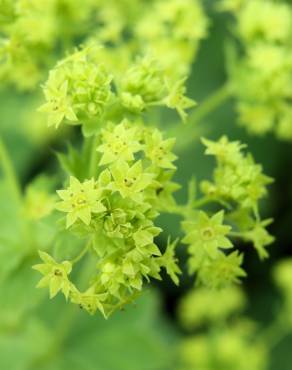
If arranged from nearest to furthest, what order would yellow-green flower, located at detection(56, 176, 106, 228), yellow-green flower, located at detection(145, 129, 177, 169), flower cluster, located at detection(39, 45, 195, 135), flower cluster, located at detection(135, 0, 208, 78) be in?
yellow-green flower, located at detection(56, 176, 106, 228) → yellow-green flower, located at detection(145, 129, 177, 169) → flower cluster, located at detection(39, 45, 195, 135) → flower cluster, located at detection(135, 0, 208, 78)

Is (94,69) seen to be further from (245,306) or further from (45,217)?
(245,306)

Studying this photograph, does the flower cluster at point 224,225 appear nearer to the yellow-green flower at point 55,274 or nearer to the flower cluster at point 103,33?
the yellow-green flower at point 55,274

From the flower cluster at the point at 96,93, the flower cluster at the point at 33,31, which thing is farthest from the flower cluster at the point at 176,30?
the flower cluster at the point at 96,93

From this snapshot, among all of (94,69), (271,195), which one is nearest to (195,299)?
(271,195)

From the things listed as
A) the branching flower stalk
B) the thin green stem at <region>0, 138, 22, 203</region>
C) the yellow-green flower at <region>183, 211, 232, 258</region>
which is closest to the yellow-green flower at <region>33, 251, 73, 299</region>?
the branching flower stalk

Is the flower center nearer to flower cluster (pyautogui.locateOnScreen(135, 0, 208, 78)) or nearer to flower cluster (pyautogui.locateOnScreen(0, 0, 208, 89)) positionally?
flower cluster (pyautogui.locateOnScreen(0, 0, 208, 89))

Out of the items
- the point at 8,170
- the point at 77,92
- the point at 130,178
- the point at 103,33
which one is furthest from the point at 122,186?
the point at 103,33

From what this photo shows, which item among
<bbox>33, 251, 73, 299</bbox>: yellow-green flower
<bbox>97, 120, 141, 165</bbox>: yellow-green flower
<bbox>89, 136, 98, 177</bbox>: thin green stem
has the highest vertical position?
<bbox>97, 120, 141, 165</bbox>: yellow-green flower

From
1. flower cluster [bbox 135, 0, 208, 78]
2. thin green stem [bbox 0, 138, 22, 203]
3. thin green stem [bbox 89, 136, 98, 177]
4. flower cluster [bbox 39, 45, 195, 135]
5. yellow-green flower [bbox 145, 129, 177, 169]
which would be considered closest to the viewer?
yellow-green flower [bbox 145, 129, 177, 169]
